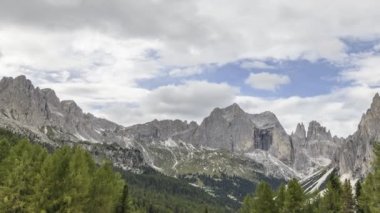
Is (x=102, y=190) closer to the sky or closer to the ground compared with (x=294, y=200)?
closer to the ground

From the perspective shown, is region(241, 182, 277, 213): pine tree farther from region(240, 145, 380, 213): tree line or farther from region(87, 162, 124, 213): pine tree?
region(87, 162, 124, 213): pine tree

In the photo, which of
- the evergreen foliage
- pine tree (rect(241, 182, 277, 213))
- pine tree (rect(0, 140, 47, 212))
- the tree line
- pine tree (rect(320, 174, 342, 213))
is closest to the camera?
pine tree (rect(0, 140, 47, 212))

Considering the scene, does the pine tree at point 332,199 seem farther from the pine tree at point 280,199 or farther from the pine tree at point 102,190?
the pine tree at point 102,190

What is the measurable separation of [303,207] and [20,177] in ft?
141

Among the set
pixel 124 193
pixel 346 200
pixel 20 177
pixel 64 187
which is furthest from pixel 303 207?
pixel 20 177

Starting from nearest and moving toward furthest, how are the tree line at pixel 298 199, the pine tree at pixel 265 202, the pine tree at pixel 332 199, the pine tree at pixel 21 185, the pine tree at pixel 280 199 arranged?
the pine tree at pixel 21 185 → the tree line at pixel 298 199 → the pine tree at pixel 280 199 → the pine tree at pixel 265 202 → the pine tree at pixel 332 199

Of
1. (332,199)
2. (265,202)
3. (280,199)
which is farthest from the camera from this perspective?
(332,199)

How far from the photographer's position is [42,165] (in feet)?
215

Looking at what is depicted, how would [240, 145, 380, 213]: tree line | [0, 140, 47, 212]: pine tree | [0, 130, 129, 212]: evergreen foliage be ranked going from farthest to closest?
[240, 145, 380, 213]: tree line, [0, 130, 129, 212]: evergreen foliage, [0, 140, 47, 212]: pine tree

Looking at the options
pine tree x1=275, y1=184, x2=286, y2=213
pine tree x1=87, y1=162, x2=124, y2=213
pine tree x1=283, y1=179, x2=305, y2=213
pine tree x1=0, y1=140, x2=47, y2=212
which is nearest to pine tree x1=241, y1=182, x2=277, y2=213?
pine tree x1=275, y1=184, x2=286, y2=213

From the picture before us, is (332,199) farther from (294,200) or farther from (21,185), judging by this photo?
(21,185)

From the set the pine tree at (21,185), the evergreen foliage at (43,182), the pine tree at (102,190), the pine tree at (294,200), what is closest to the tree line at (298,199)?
the pine tree at (294,200)

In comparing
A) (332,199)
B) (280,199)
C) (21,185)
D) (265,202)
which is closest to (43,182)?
(21,185)

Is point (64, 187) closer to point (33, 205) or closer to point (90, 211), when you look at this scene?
point (33, 205)
